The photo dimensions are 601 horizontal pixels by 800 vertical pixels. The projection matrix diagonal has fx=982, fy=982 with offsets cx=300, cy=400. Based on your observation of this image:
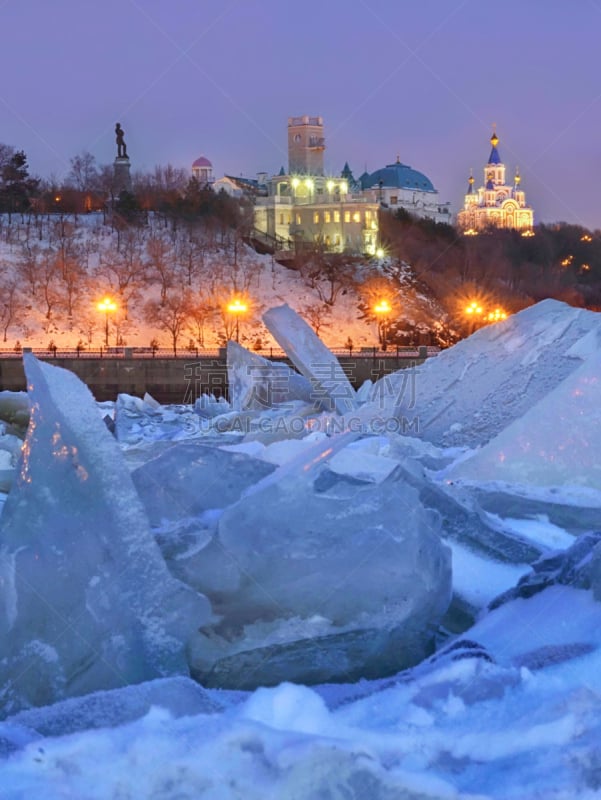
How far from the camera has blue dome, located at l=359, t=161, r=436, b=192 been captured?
92250 mm

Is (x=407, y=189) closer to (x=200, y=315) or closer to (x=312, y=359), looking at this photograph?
(x=200, y=315)

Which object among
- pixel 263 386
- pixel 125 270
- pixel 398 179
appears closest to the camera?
pixel 263 386

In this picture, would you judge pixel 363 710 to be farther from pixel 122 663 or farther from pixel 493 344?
pixel 493 344

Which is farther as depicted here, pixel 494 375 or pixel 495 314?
pixel 495 314

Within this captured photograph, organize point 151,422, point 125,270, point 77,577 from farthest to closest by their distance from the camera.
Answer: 1. point 125,270
2. point 151,422
3. point 77,577

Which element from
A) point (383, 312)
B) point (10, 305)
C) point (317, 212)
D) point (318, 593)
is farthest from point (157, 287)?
point (318, 593)

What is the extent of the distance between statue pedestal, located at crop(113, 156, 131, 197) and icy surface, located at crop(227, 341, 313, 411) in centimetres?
5801

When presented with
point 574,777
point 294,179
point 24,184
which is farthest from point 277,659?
point 294,179

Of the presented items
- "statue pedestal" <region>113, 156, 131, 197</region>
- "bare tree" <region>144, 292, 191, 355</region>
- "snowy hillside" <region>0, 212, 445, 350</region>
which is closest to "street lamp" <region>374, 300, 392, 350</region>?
"snowy hillside" <region>0, 212, 445, 350</region>

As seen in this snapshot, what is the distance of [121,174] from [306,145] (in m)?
21.1

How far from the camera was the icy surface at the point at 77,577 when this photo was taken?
3010 millimetres

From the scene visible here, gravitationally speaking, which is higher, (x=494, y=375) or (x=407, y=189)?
(x=407, y=189)

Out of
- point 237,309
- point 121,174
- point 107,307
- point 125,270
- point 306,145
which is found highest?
point 306,145

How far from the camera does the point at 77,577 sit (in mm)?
3133
